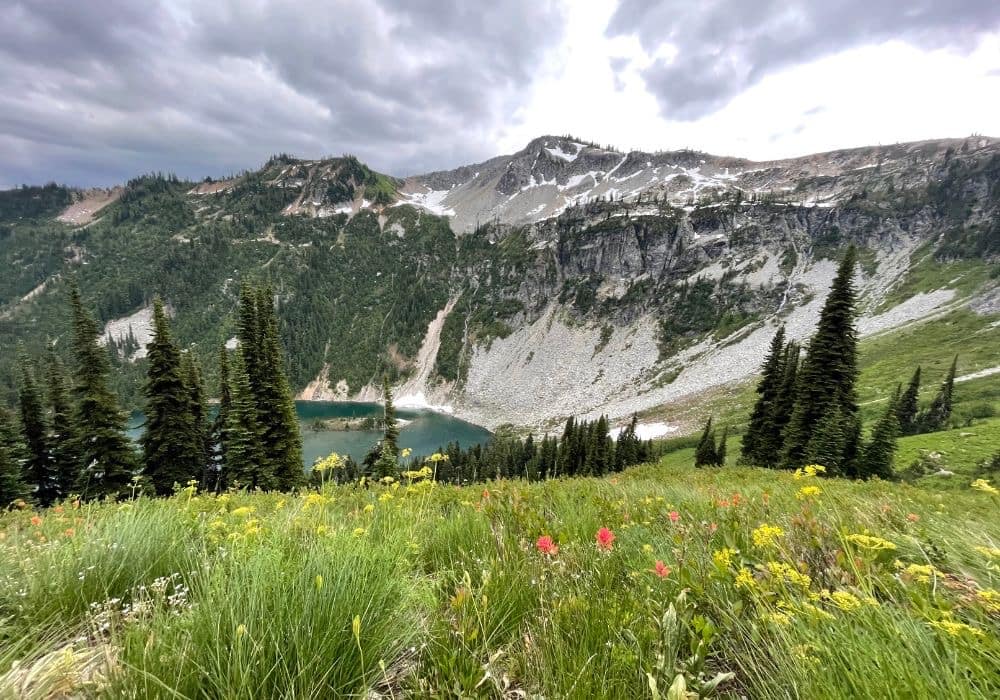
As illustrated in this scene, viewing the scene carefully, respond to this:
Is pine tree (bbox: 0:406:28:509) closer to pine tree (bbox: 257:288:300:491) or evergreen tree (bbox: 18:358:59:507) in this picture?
evergreen tree (bbox: 18:358:59:507)

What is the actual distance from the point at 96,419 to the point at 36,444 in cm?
736

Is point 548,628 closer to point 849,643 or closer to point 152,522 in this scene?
Result: point 849,643

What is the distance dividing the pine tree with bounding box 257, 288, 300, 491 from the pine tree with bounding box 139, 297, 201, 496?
5.60 metres

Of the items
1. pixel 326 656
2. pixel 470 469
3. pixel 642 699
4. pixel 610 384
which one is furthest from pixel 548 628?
pixel 610 384

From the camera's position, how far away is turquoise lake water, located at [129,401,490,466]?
399ft

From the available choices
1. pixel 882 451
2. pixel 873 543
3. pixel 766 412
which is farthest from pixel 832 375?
pixel 873 543

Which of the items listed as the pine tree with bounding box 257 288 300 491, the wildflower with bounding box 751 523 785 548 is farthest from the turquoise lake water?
the wildflower with bounding box 751 523 785 548

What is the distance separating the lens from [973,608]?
191cm

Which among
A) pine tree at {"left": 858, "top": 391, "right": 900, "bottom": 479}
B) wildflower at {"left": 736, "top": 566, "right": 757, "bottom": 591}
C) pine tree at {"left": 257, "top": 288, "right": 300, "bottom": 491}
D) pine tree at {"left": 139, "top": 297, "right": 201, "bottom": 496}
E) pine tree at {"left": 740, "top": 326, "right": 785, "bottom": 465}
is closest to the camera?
wildflower at {"left": 736, "top": 566, "right": 757, "bottom": 591}

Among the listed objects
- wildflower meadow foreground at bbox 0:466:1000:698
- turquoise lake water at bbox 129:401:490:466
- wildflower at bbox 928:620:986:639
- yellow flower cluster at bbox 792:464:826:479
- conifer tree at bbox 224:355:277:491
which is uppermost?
wildflower at bbox 928:620:986:639

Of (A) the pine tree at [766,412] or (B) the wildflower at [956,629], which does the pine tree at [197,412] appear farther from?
(A) the pine tree at [766,412]

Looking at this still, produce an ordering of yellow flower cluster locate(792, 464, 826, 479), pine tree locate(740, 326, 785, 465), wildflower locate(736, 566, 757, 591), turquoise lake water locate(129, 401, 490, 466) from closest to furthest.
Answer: wildflower locate(736, 566, 757, 591), yellow flower cluster locate(792, 464, 826, 479), pine tree locate(740, 326, 785, 465), turquoise lake water locate(129, 401, 490, 466)

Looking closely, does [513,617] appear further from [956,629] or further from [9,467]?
[9,467]

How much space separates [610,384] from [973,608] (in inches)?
5535
